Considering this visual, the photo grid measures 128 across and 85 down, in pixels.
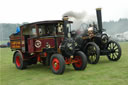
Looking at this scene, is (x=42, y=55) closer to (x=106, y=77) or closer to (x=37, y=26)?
(x=37, y=26)

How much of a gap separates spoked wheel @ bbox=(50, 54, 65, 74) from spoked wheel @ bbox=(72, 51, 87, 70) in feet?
3.24

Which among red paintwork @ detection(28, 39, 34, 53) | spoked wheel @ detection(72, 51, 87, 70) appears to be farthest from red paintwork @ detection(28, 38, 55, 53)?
spoked wheel @ detection(72, 51, 87, 70)

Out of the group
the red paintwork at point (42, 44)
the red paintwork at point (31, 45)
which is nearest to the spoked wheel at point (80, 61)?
the red paintwork at point (42, 44)

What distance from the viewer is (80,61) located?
24.1 ft

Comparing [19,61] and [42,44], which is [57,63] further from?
[19,61]

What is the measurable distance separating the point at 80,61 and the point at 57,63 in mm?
1116

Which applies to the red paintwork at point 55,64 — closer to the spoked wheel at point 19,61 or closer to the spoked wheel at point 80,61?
the spoked wheel at point 80,61

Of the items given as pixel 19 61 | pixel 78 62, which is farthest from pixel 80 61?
pixel 19 61

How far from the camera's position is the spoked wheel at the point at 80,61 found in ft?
23.2

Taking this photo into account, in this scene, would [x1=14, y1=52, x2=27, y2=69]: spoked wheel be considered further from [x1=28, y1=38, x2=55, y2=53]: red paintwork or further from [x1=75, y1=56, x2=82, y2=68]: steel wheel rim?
[x1=75, y1=56, x2=82, y2=68]: steel wheel rim

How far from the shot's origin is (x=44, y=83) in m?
5.50

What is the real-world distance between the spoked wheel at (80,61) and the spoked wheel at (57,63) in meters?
0.99

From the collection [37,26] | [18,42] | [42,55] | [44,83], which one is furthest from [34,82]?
[18,42]

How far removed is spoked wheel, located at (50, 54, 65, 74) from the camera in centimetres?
648
